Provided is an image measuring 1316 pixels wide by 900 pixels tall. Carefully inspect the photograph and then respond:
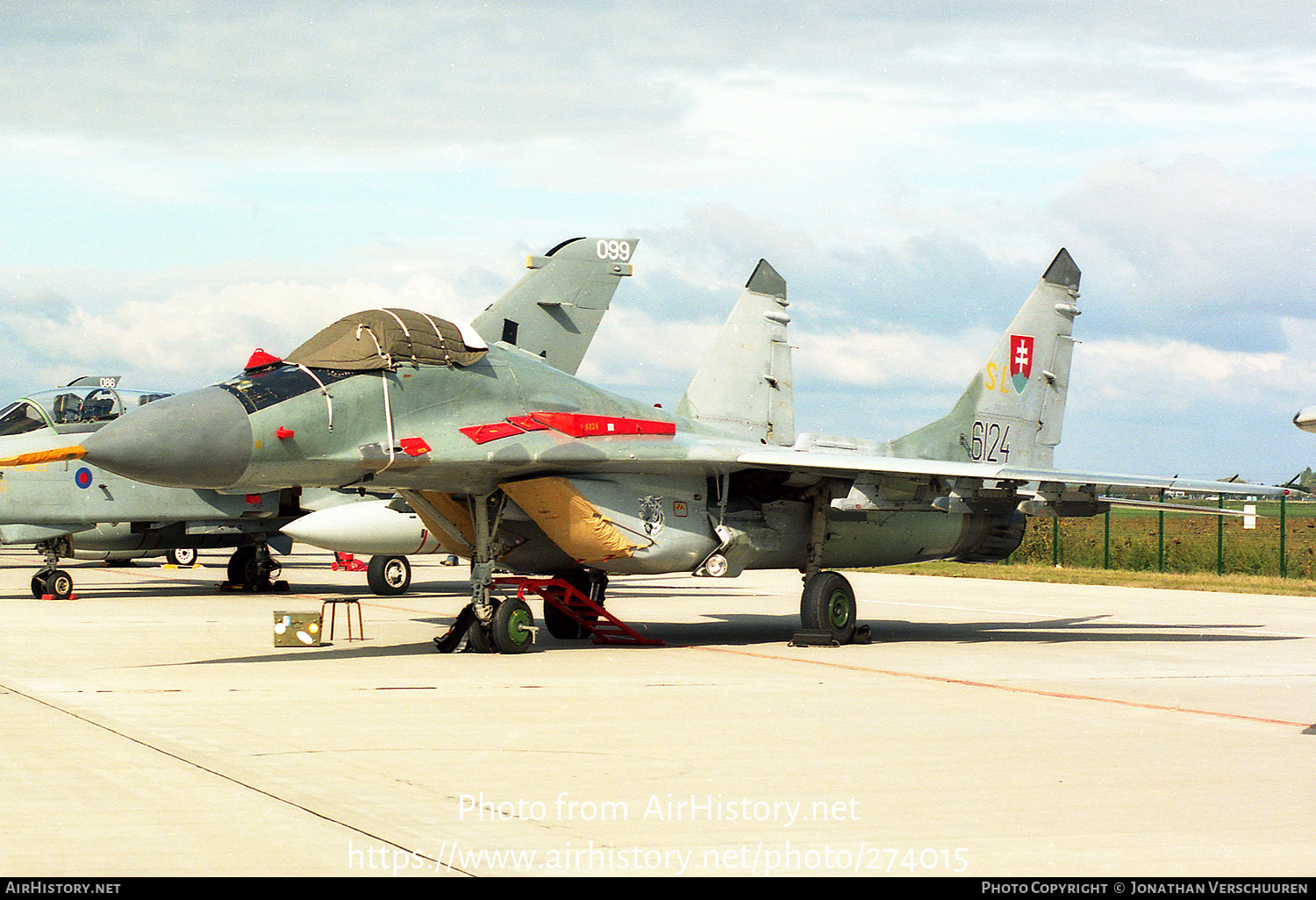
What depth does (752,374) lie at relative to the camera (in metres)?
16.2

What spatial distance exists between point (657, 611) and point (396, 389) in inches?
332

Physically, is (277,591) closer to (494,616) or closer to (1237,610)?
(494,616)

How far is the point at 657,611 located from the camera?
61.7ft

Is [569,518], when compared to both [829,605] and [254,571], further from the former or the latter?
[254,571]

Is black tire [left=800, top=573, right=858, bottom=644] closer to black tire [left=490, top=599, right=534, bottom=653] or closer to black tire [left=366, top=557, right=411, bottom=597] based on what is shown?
black tire [left=490, top=599, right=534, bottom=653]

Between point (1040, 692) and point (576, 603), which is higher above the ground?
point (576, 603)

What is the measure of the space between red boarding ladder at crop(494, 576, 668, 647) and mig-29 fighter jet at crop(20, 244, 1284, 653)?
30 centimetres

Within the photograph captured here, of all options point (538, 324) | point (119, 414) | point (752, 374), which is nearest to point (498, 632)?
point (752, 374)

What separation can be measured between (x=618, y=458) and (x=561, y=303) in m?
6.56

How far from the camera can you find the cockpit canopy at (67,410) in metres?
18.8

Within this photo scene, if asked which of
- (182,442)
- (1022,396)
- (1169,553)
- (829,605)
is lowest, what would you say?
(829,605)

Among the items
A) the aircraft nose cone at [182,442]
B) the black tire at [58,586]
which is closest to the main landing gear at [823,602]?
the aircraft nose cone at [182,442]

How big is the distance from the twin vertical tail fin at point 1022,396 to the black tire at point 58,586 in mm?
12856

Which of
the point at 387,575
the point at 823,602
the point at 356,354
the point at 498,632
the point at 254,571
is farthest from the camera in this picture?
the point at 254,571
